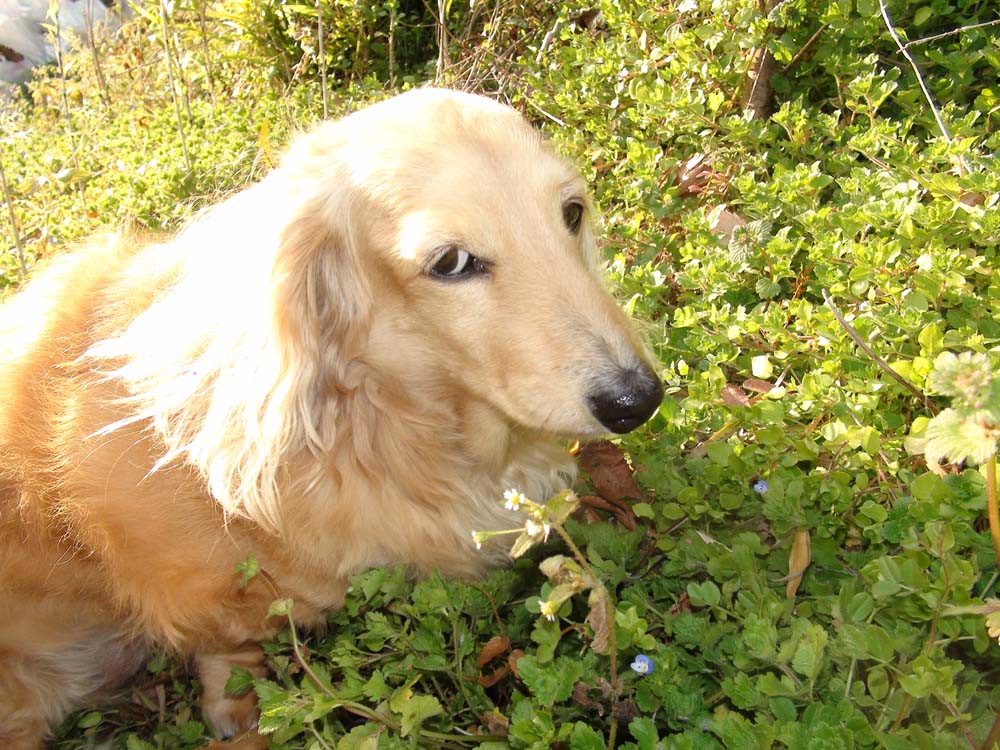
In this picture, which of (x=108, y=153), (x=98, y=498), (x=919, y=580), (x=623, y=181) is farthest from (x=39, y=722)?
(x=108, y=153)

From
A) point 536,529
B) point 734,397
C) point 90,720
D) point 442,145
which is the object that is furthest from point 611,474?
point 90,720

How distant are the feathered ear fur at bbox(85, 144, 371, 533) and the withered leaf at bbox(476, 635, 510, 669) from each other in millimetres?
655

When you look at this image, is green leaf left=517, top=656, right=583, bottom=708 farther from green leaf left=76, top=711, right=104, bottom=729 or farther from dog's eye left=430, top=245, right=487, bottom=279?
green leaf left=76, top=711, right=104, bottom=729

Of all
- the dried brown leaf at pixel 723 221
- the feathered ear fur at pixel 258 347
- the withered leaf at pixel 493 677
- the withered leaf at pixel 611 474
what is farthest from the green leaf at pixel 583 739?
the dried brown leaf at pixel 723 221

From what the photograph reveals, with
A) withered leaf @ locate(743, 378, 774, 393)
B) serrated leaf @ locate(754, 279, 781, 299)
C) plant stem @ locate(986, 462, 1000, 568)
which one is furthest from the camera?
serrated leaf @ locate(754, 279, 781, 299)

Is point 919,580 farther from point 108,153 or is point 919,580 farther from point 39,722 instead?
point 108,153

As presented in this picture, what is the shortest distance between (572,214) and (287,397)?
92cm

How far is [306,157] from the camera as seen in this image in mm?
2500

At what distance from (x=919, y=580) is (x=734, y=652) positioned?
1.23 ft

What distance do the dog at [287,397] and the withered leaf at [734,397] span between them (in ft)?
2.11

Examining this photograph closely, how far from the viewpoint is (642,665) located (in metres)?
1.73

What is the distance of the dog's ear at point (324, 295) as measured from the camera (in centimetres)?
233

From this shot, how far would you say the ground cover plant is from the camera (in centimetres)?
161

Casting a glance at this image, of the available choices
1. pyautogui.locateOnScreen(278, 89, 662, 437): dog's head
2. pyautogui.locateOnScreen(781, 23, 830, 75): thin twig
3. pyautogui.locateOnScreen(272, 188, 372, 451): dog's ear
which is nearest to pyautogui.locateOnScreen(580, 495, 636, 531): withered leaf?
pyautogui.locateOnScreen(278, 89, 662, 437): dog's head
